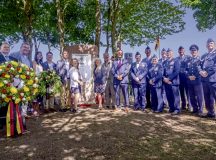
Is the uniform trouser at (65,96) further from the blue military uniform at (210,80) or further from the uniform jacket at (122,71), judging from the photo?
the blue military uniform at (210,80)

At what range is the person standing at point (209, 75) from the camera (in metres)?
9.22

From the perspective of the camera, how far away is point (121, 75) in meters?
11.2

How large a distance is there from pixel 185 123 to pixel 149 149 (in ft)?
9.27

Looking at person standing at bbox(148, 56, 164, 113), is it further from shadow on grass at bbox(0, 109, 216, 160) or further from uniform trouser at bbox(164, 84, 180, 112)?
shadow on grass at bbox(0, 109, 216, 160)

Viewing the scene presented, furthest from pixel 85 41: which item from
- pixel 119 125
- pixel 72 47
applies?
pixel 119 125

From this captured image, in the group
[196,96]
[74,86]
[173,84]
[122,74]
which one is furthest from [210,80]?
[74,86]

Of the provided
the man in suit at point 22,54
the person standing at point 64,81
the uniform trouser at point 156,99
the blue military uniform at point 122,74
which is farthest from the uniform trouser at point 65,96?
the uniform trouser at point 156,99

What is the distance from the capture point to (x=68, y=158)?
18.4ft

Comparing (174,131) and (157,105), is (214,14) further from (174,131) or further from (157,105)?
(174,131)

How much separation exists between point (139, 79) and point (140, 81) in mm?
98

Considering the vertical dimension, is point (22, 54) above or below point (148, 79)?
above

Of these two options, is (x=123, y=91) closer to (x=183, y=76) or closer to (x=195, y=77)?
(x=183, y=76)

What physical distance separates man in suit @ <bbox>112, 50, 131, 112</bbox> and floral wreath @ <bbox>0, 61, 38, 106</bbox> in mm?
3996

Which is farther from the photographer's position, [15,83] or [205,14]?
[205,14]
